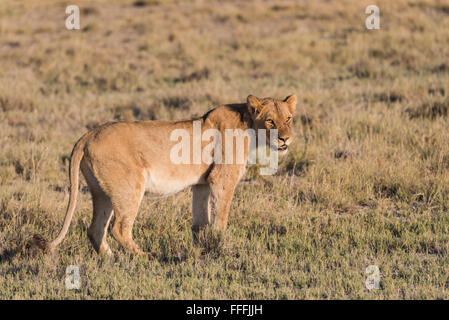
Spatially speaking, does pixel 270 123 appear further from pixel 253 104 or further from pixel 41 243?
pixel 41 243

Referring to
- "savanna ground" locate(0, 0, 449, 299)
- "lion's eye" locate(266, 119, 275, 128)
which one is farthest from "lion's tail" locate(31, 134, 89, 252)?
"lion's eye" locate(266, 119, 275, 128)

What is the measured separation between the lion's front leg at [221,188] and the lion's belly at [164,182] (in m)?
0.26

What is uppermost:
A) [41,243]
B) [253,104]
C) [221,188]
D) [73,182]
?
[253,104]

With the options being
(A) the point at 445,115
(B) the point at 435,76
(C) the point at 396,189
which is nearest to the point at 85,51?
(B) the point at 435,76

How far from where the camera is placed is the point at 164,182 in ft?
19.5

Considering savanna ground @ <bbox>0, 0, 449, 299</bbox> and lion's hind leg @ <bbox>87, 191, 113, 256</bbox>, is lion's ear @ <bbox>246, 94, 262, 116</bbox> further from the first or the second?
lion's hind leg @ <bbox>87, 191, 113, 256</bbox>

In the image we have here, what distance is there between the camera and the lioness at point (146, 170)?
18.6ft

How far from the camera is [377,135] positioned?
977cm

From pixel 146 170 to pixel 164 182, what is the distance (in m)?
0.22

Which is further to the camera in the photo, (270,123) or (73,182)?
(270,123)

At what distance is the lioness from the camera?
5680 mm

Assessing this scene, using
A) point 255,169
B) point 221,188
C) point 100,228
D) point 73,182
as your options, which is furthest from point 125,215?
point 255,169

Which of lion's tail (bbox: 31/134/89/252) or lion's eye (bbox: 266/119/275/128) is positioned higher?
lion's eye (bbox: 266/119/275/128)

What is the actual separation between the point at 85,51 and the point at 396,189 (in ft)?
45.1
